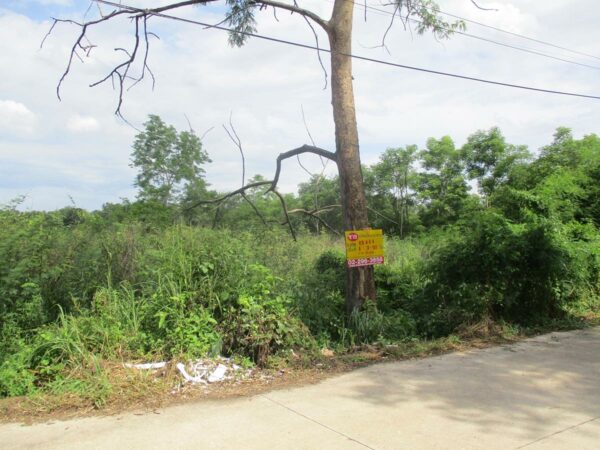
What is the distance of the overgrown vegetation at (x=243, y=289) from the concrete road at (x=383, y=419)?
0.79 metres

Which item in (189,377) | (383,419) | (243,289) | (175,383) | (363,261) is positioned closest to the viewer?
(383,419)

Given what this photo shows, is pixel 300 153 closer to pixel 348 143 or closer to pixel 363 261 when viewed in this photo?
pixel 348 143

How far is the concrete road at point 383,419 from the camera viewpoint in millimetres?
3744

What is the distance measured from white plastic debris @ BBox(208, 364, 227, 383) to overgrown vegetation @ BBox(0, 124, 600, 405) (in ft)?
1.10

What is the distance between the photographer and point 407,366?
5.85 m

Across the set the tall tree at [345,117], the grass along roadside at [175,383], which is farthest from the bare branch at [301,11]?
the grass along roadside at [175,383]

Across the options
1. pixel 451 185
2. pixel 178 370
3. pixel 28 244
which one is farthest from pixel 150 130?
pixel 178 370

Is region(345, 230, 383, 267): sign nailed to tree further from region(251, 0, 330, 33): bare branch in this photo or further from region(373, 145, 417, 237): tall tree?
region(373, 145, 417, 237): tall tree

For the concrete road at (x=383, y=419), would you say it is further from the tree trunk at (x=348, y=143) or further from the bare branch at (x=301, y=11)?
the bare branch at (x=301, y=11)

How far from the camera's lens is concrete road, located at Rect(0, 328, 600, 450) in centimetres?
374

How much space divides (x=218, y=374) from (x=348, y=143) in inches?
168

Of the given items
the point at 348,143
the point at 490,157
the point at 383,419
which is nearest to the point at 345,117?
the point at 348,143

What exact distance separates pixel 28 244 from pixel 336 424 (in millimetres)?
4998

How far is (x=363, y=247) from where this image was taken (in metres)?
7.74
